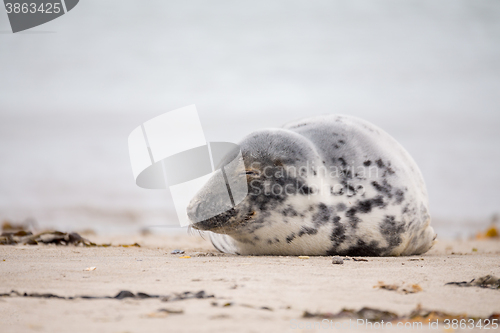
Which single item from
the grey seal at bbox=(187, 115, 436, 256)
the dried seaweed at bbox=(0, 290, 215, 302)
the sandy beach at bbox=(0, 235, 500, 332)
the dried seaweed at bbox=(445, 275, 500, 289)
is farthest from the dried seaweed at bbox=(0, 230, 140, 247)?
the dried seaweed at bbox=(445, 275, 500, 289)

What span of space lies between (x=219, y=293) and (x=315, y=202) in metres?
1.89

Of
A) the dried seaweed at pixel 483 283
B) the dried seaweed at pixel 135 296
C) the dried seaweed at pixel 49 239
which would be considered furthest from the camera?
the dried seaweed at pixel 49 239

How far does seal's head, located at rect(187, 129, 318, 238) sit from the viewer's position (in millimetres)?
3869

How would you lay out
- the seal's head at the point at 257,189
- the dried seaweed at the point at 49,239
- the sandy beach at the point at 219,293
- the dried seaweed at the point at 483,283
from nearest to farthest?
the sandy beach at the point at 219,293 < the dried seaweed at the point at 483,283 < the seal's head at the point at 257,189 < the dried seaweed at the point at 49,239

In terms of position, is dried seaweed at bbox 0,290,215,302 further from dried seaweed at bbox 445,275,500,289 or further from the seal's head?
the seal's head

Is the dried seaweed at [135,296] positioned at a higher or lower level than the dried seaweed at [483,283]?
higher

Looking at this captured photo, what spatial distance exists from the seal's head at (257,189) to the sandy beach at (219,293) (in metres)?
0.67

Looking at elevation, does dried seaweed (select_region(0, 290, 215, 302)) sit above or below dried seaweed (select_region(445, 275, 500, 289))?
above

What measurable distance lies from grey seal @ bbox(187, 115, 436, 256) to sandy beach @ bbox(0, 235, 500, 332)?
0.64m

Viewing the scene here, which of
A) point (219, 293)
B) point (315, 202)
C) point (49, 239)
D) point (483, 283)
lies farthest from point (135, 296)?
point (49, 239)

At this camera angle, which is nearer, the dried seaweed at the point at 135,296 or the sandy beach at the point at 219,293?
the sandy beach at the point at 219,293

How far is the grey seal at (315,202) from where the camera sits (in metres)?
3.87

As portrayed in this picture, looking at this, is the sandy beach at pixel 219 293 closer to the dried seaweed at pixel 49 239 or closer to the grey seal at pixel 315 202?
the grey seal at pixel 315 202

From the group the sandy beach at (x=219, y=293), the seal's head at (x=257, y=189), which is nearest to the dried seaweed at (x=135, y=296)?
the sandy beach at (x=219, y=293)
